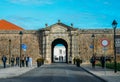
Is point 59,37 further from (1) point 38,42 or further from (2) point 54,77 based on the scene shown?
(2) point 54,77

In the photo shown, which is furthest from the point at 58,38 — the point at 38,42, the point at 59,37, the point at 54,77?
the point at 54,77

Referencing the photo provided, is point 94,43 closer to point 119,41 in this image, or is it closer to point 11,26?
point 11,26

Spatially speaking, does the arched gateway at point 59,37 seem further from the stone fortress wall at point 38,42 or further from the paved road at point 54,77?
the paved road at point 54,77

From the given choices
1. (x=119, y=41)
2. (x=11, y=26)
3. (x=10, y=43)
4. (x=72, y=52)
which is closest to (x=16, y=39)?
(x=10, y=43)

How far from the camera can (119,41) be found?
1283 inches

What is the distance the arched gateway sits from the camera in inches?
2832

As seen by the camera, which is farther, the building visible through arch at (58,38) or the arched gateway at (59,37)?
the building visible through arch at (58,38)

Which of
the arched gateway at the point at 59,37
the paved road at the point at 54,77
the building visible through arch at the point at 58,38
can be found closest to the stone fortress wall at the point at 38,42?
the building visible through arch at the point at 58,38

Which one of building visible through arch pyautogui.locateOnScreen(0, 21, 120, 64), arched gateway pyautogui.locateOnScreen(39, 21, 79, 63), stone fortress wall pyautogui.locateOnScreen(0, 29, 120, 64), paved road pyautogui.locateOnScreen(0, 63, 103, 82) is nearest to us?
paved road pyautogui.locateOnScreen(0, 63, 103, 82)

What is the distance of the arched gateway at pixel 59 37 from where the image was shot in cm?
7194

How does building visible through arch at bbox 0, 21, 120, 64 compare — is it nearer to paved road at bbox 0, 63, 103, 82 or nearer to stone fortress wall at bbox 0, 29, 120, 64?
stone fortress wall at bbox 0, 29, 120, 64

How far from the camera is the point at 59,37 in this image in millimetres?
72750

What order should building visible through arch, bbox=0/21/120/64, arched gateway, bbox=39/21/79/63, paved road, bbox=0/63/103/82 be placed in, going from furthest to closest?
building visible through arch, bbox=0/21/120/64 < arched gateway, bbox=39/21/79/63 < paved road, bbox=0/63/103/82

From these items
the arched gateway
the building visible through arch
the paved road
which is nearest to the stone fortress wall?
the building visible through arch
